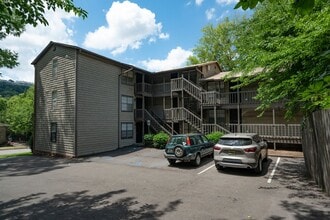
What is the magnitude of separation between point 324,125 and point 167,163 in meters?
8.65

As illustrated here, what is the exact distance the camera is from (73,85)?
1769 cm

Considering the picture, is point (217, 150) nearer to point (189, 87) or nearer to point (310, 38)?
point (310, 38)

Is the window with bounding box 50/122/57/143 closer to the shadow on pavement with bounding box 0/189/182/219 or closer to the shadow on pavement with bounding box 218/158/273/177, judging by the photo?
the shadow on pavement with bounding box 0/189/182/219

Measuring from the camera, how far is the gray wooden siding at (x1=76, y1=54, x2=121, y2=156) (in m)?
17.7

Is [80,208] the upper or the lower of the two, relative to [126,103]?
lower

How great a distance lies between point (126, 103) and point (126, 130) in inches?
99.0

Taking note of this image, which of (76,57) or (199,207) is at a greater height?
(76,57)

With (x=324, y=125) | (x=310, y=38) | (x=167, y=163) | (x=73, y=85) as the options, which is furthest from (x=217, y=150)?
(x=73, y=85)

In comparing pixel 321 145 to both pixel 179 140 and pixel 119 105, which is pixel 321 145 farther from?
pixel 119 105

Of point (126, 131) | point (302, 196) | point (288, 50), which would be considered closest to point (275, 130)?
point (302, 196)

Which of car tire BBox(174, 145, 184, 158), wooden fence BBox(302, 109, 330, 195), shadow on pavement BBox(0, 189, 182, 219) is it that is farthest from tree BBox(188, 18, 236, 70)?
shadow on pavement BBox(0, 189, 182, 219)

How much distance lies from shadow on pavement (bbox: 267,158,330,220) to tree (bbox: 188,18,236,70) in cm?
2792

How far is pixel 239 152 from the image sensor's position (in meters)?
10.4

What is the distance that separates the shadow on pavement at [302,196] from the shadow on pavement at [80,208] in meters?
3.20
